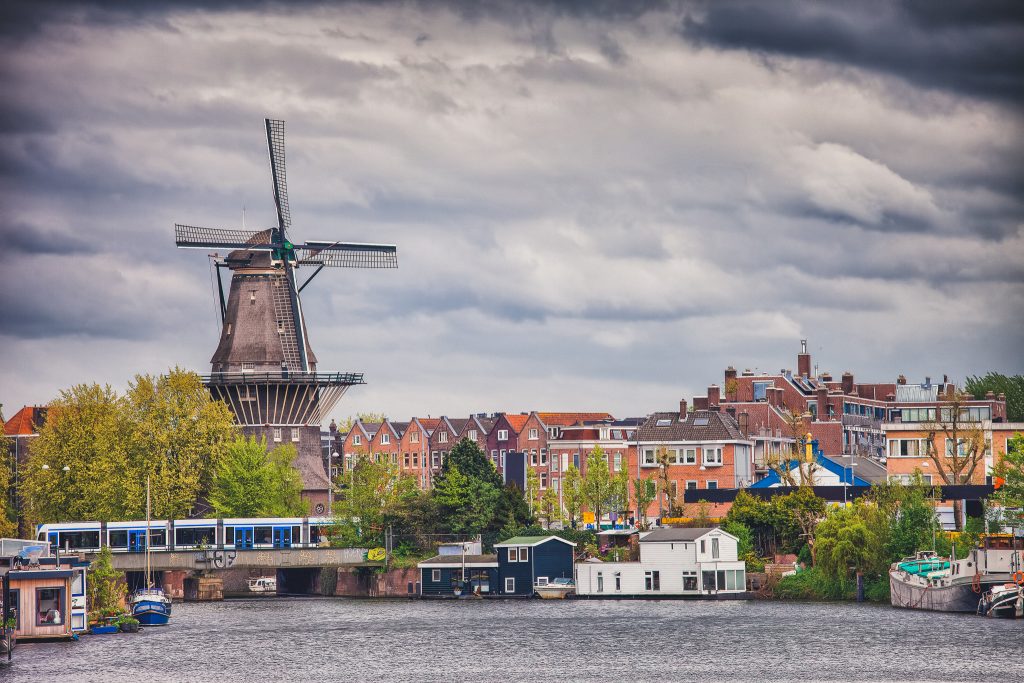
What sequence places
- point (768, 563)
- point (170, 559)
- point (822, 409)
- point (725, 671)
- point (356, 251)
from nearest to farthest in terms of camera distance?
point (725, 671), point (768, 563), point (170, 559), point (356, 251), point (822, 409)

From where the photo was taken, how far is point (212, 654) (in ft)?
305

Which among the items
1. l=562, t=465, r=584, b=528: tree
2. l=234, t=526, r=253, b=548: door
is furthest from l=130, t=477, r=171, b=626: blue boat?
l=562, t=465, r=584, b=528: tree

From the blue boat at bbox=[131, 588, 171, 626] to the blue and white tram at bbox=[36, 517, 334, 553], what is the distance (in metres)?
25.9

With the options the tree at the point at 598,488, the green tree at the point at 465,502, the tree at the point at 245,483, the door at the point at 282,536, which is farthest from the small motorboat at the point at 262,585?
the tree at the point at 598,488

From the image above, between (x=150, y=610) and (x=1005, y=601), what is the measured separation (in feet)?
171

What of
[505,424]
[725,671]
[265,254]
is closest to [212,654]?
[725,671]

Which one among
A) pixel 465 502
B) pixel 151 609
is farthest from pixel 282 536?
pixel 151 609

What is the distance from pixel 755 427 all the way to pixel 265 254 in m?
51.7

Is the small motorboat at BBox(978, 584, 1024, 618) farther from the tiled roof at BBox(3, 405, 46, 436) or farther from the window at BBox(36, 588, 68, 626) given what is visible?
the tiled roof at BBox(3, 405, 46, 436)

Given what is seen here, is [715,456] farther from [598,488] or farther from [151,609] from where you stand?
[151,609]

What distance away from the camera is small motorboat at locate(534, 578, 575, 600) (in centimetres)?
13262

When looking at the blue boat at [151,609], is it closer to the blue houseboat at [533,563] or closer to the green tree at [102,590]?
the green tree at [102,590]

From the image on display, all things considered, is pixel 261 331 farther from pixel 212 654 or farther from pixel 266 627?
pixel 212 654

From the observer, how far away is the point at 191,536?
5719 inches
